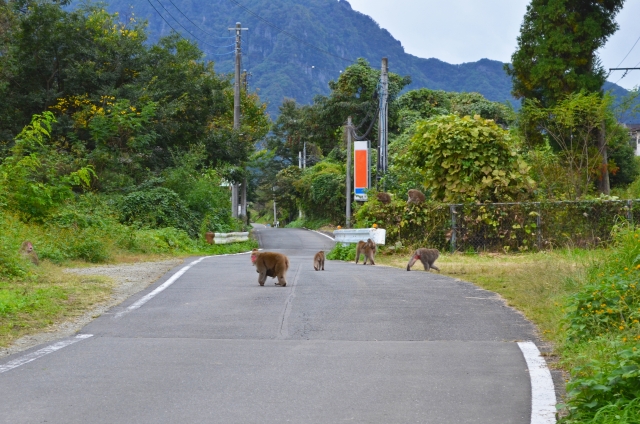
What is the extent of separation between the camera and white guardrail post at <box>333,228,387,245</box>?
22828 mm

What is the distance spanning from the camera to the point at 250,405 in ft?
20.0

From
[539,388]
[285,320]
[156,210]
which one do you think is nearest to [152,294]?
[285,320]

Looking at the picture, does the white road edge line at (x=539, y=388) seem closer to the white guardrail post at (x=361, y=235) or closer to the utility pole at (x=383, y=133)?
the white guardrail post at (x=361, y=235)

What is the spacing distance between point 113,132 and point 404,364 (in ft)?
85.7

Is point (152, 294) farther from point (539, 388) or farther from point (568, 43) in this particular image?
point (568, 43)

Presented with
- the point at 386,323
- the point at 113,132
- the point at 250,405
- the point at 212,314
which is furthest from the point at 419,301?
the point at 113,132

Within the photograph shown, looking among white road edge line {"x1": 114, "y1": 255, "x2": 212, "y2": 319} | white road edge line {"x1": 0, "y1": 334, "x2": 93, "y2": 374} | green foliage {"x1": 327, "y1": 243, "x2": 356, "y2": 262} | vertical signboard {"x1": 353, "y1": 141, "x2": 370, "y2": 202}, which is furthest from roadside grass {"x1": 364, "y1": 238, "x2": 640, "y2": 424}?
vertical signboard {"x1": 353, "y1": 141, "x2": 370, "y2": 202}

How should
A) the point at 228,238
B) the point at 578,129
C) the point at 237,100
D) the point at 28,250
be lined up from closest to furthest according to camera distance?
the point at 28,250
the point at 578,129
the point at 228,238
the point at 237,100

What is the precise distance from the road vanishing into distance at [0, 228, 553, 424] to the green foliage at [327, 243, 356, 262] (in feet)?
39.3

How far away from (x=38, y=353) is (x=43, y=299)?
3449 mm

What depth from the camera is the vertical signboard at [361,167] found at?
36469mm

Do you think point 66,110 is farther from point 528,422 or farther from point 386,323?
point 528,422

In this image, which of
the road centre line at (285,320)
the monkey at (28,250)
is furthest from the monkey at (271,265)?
the monkey at (28,250)

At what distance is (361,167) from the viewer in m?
36.6
